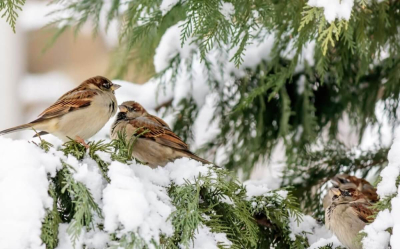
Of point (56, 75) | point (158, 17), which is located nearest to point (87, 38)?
point (56, 75)

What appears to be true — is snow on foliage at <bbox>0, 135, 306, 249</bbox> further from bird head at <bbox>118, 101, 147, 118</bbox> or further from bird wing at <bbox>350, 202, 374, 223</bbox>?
bird head at <bbox>118, 101, 147, 118</bbox>

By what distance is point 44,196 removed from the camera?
1.00 meters

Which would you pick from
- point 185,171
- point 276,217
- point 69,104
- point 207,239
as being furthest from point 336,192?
point 69,104

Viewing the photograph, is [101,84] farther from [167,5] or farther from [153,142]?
[167,5]

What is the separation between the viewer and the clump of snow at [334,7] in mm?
1245

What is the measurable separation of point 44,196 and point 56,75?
7.34 metres

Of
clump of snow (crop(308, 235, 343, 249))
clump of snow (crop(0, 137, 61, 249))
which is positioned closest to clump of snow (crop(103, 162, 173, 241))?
clump of snow (crop(0, 137, 61, 249))

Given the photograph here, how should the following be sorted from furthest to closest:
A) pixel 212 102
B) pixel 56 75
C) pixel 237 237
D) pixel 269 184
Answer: pixel 56 75 → pixel 212 102 → pixel 269 184 → pixel 237 237

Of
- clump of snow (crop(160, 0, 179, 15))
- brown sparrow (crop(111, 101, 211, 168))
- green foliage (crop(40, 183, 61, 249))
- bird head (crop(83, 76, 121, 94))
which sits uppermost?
clump of snow (crop(160, 0, 179, 15))

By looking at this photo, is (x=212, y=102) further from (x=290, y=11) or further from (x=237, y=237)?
(x=237, y=237)

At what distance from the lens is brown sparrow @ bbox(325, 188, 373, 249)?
1586 millimetres

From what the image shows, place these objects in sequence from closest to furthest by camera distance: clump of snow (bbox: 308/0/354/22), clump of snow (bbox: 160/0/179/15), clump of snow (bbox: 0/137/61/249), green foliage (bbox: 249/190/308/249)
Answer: clump of snow (bbox: 0/137/61/249)
clump of snow (bbox: 308/0/354/22)
green foliage (bbox: 249/190/308/249)
clump of snow (bbox: 160/0/179/15)

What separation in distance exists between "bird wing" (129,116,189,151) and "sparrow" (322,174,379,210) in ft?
1.88

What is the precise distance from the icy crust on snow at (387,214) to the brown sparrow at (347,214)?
1.20 feet
